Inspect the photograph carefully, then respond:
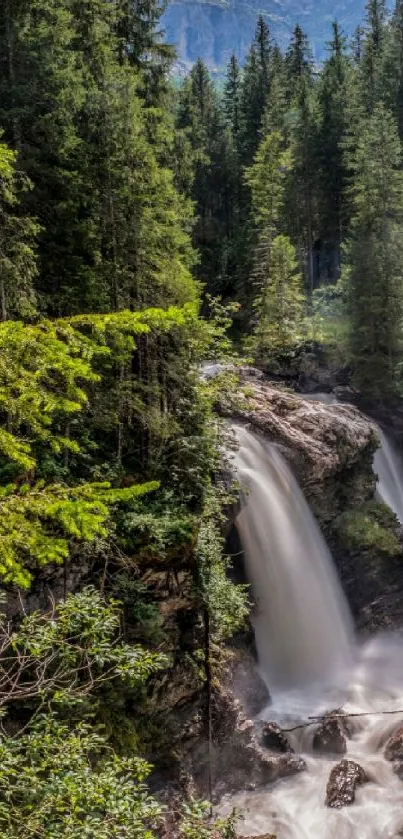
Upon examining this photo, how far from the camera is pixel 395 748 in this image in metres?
13.7

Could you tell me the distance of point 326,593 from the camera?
1859cm

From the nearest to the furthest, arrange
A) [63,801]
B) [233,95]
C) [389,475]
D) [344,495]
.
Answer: [63,801] → [344,495] → [389,475] → [233,95]

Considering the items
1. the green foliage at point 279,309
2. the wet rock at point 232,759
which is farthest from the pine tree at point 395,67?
the wet rock at point 232,759

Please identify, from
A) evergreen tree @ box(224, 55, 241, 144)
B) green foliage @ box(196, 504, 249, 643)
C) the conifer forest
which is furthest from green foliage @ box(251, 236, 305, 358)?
evergreen tree @ box(224, 55, 241, 144)

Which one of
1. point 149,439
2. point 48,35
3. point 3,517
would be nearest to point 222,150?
point 48,35

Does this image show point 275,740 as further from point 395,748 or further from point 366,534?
point 366,534

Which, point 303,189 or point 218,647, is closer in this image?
point 218,647

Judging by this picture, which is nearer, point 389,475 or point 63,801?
point 63,801

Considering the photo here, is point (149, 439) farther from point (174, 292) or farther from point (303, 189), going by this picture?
point (303, 189)

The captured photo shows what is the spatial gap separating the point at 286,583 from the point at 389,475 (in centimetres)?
1051

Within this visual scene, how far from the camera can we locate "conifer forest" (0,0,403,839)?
17.6 ft

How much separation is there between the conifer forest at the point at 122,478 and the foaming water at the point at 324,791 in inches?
7.6

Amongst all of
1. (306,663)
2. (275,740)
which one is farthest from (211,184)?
(275,740)

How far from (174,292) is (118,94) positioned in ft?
15.3
